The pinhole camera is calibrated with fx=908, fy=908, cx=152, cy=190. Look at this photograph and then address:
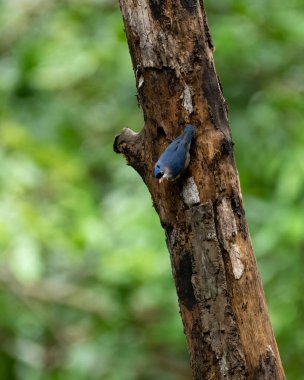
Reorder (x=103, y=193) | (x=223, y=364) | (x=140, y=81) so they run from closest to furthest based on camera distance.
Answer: (x=223, y=364)
(x=140, y=81)
(x=103, y=193)

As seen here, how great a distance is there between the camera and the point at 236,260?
198cm

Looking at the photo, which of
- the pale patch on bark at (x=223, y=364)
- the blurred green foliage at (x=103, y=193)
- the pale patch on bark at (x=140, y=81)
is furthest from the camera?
the blurred green foliage at (x=103, y=193)

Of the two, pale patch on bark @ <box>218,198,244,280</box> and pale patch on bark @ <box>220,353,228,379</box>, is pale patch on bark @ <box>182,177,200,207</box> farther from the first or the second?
pale patch on bark @ <box>220,353,228,379</box>

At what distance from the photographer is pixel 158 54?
2029 mm

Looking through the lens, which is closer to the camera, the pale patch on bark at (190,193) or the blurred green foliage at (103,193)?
the pale patch on bark at (190,193)

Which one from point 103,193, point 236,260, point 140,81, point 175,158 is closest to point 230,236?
point 236,260

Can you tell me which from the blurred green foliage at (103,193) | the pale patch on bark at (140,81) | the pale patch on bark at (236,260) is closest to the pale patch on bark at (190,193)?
the pale patch on bark at (236,260)

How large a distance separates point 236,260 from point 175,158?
0.26 meters

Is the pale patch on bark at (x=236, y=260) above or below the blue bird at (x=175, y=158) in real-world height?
below

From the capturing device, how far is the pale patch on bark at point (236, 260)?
6.48ft

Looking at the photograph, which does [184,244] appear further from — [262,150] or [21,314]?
[21,314]

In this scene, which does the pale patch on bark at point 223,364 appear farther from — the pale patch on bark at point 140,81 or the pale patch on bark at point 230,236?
the pale patch on bark at point 140,81

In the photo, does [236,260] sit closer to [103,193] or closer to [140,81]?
[140,81]

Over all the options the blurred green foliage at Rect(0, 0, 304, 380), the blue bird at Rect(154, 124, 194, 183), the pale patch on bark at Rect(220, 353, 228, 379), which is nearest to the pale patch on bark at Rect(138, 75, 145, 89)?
the blue bird at Rect(154, 124, 194, 183)
